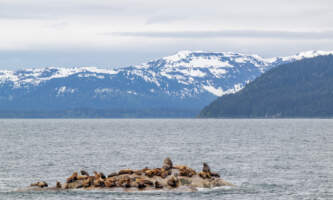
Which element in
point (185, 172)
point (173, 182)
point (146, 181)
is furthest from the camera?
point (185, 172)

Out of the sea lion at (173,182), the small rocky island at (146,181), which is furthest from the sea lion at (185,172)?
the sea lion at (173,182)

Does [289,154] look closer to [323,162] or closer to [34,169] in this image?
[323,162]

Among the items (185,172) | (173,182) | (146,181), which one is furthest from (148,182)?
(185,172)

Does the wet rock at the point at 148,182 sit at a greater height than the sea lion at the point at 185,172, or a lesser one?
lesser

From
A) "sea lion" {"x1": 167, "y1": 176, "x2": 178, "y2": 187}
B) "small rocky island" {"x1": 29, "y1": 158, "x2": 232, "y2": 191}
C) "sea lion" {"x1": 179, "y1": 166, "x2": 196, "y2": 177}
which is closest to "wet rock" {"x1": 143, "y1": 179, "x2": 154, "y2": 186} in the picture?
"small rocky island" {"x1": 29, "y1": 158, "x2": 232, "y2": 191}

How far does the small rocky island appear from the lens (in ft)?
193

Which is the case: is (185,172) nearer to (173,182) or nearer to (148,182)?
(173,182)

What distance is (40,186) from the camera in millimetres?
59812

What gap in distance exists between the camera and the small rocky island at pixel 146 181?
59.0m

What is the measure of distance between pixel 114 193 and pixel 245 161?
36.9 metres

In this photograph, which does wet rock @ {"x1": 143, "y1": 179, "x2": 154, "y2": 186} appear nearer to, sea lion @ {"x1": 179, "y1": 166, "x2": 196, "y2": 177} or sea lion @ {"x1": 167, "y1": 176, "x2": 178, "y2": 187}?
sea lion @ {"x1": 167, "y1": 176, "x2": 178, "y2": 187}

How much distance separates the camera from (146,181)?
59188 mm

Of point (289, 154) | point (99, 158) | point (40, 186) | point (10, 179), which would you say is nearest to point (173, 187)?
point (40, 186)

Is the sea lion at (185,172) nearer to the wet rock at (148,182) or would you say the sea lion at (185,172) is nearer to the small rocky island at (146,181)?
the small rocky island at (146,181)
